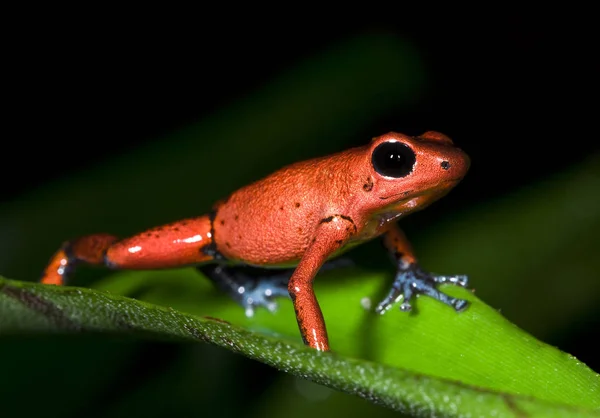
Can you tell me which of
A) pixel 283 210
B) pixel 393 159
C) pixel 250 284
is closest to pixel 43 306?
pixel 250 284

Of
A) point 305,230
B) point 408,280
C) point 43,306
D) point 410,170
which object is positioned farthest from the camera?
point 305,230

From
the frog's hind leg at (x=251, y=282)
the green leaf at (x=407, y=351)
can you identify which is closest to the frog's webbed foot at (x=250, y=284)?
the frog's hind leg at (x=251, y=282)

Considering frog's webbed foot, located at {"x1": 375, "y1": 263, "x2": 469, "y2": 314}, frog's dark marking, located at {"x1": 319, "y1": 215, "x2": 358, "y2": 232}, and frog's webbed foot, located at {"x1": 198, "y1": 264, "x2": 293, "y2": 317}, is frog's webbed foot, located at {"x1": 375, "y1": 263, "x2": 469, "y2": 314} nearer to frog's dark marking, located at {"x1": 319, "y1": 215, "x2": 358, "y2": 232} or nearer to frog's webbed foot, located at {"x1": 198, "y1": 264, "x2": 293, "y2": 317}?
frog's dark marking, located at {"x1": 319, "y1": 215, "x2": 358, "y2": 232}

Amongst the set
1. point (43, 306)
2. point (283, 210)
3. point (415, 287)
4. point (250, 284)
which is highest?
point (283, 210)

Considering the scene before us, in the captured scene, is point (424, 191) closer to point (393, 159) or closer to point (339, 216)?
point (393, 159)

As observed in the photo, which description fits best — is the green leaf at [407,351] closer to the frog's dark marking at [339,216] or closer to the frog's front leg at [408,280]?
the frog's front leg at [408,280]

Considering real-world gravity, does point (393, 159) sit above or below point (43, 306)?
above

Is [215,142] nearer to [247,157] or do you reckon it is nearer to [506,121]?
[247,157]
